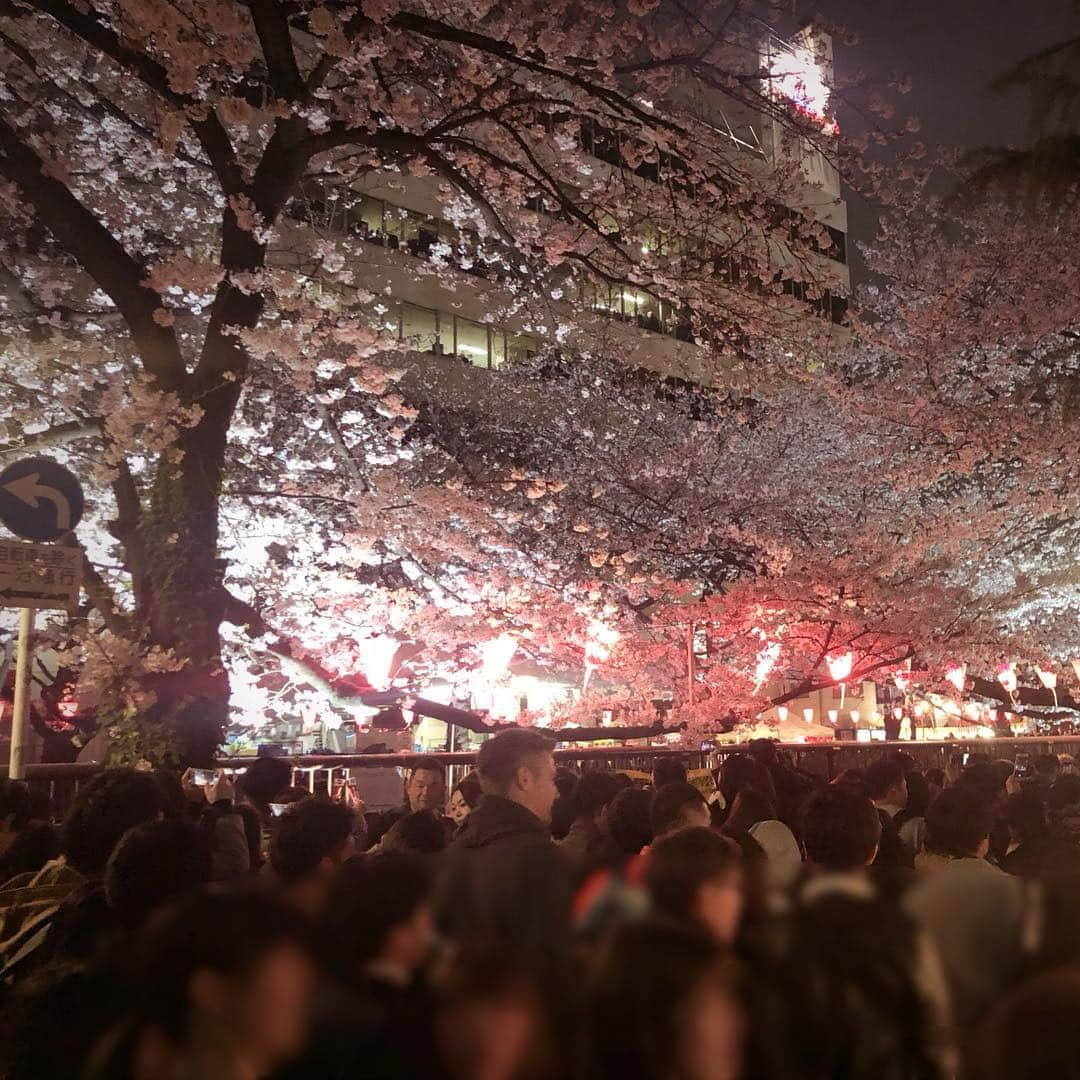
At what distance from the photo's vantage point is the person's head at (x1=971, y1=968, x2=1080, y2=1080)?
3.46 feet

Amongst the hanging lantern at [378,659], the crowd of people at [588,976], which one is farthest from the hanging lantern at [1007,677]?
the crowd of people at [588,976]

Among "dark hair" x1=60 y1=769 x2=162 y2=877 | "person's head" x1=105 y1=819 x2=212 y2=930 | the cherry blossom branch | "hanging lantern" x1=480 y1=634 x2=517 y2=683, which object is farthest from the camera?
"hanging lantern" x1=480 y1=634 x2=517 y2=683

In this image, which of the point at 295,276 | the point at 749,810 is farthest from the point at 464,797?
the point at 295,276

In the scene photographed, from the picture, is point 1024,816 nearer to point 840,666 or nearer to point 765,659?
point 765,659

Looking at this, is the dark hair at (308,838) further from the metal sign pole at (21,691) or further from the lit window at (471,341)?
the lit window at (471,341)

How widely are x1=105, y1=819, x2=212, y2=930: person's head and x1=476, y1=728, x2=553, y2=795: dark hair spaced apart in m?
1.28

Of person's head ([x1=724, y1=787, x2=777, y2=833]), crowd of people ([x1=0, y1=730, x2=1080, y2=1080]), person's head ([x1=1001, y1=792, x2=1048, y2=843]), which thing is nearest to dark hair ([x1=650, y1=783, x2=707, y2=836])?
person's head ([x1=724, y1=787, x2=777, y2=833])

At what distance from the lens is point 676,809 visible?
4.24 meters

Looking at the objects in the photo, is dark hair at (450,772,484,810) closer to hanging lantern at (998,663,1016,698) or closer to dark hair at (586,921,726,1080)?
dark hair at (586,921,726,1080)

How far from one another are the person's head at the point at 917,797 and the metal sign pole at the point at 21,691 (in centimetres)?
589

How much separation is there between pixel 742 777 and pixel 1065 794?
322 cm

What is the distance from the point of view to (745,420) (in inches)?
894

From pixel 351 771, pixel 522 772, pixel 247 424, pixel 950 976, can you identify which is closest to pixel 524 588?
pixel 351 771

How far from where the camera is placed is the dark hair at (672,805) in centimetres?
423
